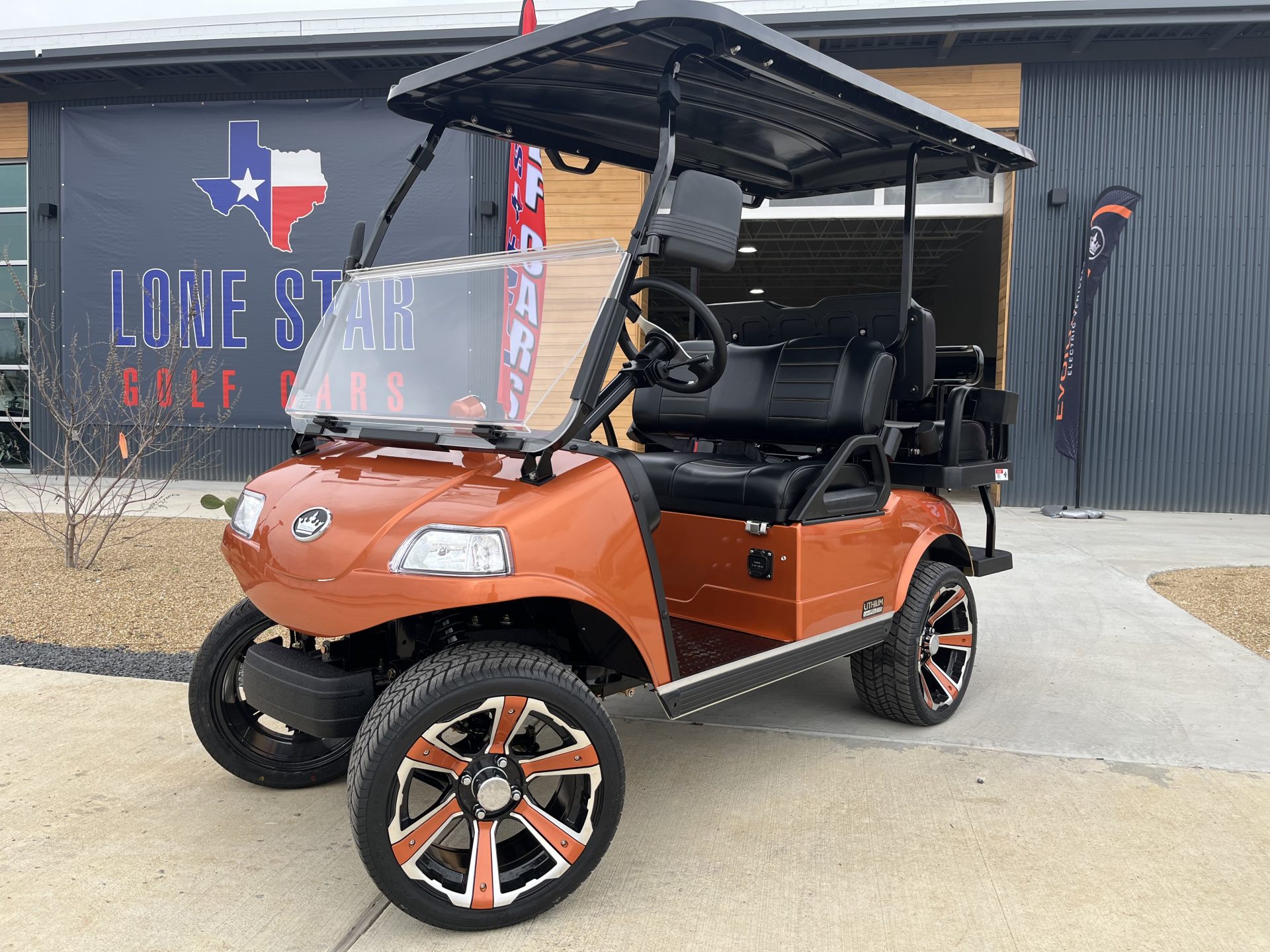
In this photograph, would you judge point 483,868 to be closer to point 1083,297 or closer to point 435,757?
point 435,757

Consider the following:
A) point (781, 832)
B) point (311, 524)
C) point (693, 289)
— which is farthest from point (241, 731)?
point (693, 289)

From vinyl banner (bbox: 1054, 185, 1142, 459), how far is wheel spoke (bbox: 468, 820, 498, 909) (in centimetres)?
928

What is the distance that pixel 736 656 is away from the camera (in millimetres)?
2818

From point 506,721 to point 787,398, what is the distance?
6.46 feet

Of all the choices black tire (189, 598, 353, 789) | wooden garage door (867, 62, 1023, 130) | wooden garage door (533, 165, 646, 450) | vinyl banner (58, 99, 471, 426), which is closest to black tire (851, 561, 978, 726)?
black tire (189, 598, 353, 789)

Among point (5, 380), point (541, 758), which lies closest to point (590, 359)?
point (541, 758)

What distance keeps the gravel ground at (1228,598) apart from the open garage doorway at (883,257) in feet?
10.2

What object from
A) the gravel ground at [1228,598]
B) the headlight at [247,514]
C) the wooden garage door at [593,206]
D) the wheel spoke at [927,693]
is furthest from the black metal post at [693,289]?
the wooden garage door at [593,206]

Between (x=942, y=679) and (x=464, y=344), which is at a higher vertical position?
(x=464, y=344)

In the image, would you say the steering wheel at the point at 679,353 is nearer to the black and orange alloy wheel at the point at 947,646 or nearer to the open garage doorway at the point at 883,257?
the black and orange alloy wheel at the point at 947,646

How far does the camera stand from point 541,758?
7.10 ft

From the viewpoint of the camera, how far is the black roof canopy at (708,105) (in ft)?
8.02

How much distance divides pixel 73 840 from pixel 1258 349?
37.4ft

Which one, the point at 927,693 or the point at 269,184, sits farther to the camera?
the point at 269,184
